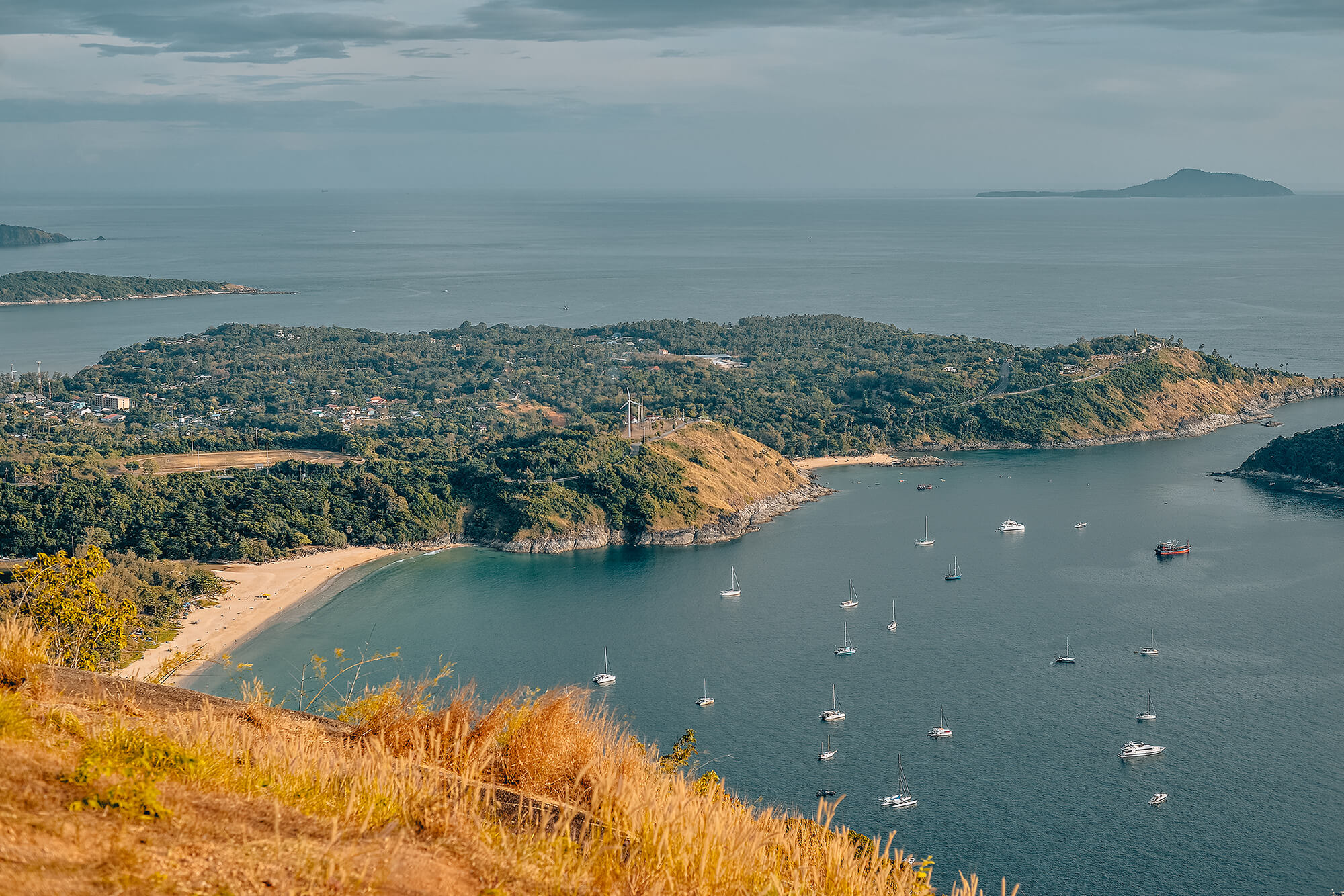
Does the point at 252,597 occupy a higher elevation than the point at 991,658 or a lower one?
lower

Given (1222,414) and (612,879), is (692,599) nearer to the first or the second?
(612,879)

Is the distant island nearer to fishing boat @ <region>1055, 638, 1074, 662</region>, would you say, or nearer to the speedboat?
fishing boat @ <region>1055, 638, 1074, 662</region>

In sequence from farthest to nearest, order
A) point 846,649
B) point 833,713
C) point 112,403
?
point 112,403 → point 846,649 → point 833,713

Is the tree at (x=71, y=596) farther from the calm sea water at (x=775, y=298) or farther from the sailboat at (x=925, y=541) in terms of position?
the calm sea water at (x=775, y=298)

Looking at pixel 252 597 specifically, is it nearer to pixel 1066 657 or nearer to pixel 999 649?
pixel 999 649

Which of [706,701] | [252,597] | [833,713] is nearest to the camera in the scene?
[833,713]

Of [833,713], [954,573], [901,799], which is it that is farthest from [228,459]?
[901,799]
